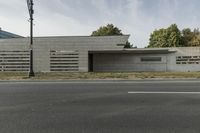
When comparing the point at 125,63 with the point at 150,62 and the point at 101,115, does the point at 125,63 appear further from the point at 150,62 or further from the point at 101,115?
the point at 101,115

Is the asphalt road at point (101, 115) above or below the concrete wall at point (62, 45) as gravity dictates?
below

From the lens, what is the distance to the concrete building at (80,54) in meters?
34.4

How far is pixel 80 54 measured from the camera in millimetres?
34719

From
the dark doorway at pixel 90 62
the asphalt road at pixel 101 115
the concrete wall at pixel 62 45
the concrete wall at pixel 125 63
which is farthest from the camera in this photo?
the dark doorway at pixel 90 62

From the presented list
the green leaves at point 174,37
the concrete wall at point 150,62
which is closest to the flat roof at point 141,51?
the concrete wall at point 150,62

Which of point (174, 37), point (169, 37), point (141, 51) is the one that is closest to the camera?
point (141, 51)

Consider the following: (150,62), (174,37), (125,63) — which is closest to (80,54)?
(125,63)

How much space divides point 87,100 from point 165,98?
2.83 meters

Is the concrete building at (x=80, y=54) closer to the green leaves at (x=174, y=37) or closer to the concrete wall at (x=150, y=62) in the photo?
the concrete wall at (x=150, y=62)

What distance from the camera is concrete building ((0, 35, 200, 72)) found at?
3444 cm

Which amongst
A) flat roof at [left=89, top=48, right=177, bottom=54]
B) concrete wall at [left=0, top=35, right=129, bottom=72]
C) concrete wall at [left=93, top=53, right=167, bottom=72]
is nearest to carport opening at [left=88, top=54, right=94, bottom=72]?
concrete wall at [left=93, top=53, right=167, bottom=72]

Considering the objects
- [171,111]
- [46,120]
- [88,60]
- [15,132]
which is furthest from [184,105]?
[88,60]

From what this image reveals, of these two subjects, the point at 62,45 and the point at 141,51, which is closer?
the point at 62,45

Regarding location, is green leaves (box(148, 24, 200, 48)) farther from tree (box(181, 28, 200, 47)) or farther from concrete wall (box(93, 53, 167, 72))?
concrete wall (box(93, 53, 167, 72))
